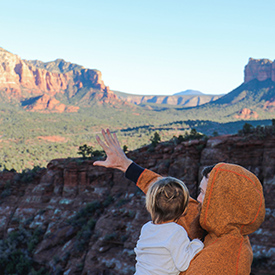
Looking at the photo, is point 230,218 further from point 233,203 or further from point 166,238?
point 166,238

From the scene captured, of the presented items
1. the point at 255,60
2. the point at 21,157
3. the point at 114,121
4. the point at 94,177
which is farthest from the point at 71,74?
the point at 94,177

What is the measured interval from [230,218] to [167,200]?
43cm

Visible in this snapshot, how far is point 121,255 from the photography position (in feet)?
52.1

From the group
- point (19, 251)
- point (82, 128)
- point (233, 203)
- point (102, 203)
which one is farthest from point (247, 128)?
point (82, 128)

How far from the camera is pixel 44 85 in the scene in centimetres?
14925

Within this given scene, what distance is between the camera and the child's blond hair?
199 centimetres

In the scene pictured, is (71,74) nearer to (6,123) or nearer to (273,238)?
(6,123)

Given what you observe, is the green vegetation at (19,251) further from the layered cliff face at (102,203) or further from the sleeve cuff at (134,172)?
the sleeve cuff at (134,172)

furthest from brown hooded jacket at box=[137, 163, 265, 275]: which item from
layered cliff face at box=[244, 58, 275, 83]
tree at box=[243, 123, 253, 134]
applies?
layered cliff face at box=[244, 58, 275, 83]

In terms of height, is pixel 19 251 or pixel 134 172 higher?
pixel 134 172

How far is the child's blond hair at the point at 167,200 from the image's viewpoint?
6.52 ft

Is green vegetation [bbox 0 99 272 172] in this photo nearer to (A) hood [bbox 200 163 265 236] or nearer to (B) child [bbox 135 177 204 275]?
(B) child [bbox 135 177 204 275]

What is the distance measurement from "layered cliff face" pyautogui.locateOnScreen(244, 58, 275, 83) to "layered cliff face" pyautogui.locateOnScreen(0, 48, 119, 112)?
5674 centimetres

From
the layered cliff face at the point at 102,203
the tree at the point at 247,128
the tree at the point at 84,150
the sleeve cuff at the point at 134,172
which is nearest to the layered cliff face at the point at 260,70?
the tree at the point at 84,150
